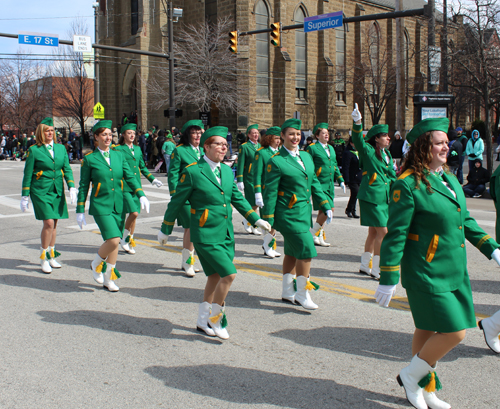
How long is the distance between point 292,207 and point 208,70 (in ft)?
100

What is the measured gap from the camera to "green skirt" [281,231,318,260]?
5586 mm

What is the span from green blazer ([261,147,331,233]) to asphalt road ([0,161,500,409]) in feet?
3.16

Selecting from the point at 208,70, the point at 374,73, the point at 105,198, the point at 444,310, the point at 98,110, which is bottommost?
the point at 444,310

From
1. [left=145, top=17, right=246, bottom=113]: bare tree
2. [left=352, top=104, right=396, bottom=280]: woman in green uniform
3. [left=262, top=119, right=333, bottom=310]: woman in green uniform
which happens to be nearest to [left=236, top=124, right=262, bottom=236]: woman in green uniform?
[left=352, top=104, right=396, bottom=280]: woman in green uniform

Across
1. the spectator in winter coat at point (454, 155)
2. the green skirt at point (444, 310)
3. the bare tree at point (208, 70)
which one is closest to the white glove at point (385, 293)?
the green skirt at point (444, 310)

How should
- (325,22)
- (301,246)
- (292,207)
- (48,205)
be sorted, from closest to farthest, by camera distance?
(301,246), (292,207), (48,205), (325,22)

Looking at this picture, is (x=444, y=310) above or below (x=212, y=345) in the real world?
above

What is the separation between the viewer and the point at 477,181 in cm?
1597

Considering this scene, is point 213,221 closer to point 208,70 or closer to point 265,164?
point 265,164

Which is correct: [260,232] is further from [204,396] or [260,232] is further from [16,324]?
[204,396]

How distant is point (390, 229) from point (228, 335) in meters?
2.11

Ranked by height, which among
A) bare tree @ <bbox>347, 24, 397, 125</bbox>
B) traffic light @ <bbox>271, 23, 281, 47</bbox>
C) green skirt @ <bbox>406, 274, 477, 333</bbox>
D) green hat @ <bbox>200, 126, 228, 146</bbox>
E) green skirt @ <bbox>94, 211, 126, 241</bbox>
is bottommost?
green skirt @ <bbox>406, 274, 477, 333</bbox>

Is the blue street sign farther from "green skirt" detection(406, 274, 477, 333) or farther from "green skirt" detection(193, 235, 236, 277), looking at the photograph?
"green skirt" detection(406, 274, 477, 333)

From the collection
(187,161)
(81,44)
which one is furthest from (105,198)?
(81,44)
